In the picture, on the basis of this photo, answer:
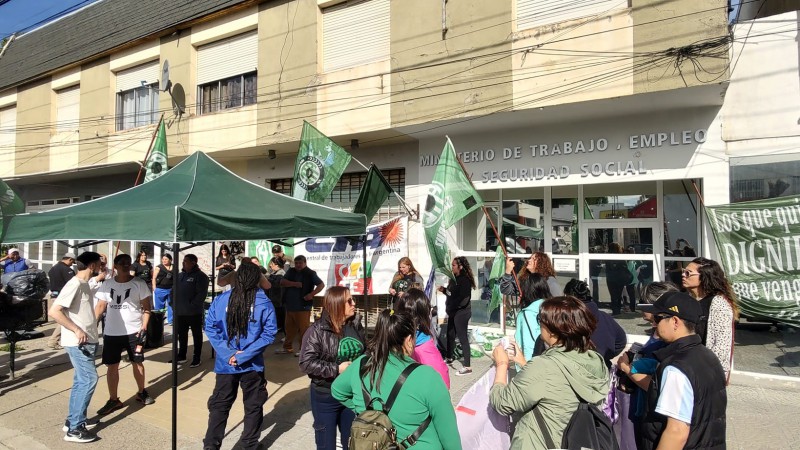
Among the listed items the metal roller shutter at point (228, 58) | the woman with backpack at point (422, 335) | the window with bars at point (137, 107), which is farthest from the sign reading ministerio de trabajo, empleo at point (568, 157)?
the window with bars at point (137, 107)

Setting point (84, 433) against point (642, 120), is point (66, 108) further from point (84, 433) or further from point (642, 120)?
point (642, 120)

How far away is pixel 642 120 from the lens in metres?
7.39

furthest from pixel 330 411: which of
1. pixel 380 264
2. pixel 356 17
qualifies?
pixel 356 17

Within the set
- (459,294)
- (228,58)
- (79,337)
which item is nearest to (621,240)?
(459,294)

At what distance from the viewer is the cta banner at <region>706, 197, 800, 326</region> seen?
6.02m

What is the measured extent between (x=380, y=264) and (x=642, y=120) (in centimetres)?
506

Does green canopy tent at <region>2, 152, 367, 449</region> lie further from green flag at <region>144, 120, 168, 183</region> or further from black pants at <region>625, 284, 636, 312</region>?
black pants at <region>625, 284, 636, 312</region>

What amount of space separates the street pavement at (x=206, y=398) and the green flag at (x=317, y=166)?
109 inches

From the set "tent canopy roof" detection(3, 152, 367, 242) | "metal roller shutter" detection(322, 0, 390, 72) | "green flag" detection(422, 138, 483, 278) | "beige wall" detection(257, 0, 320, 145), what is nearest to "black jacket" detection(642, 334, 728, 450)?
"tent canopy roof" detection(3, 152, 367, 242)

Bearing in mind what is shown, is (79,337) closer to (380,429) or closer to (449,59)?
(380,429)

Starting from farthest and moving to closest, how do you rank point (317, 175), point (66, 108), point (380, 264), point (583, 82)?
point (66, 108), point (380, 264), point (317, 175), point (583, 82)

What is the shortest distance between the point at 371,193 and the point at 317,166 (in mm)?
1182

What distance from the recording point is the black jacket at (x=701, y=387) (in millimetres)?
2297

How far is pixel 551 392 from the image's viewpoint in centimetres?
227
